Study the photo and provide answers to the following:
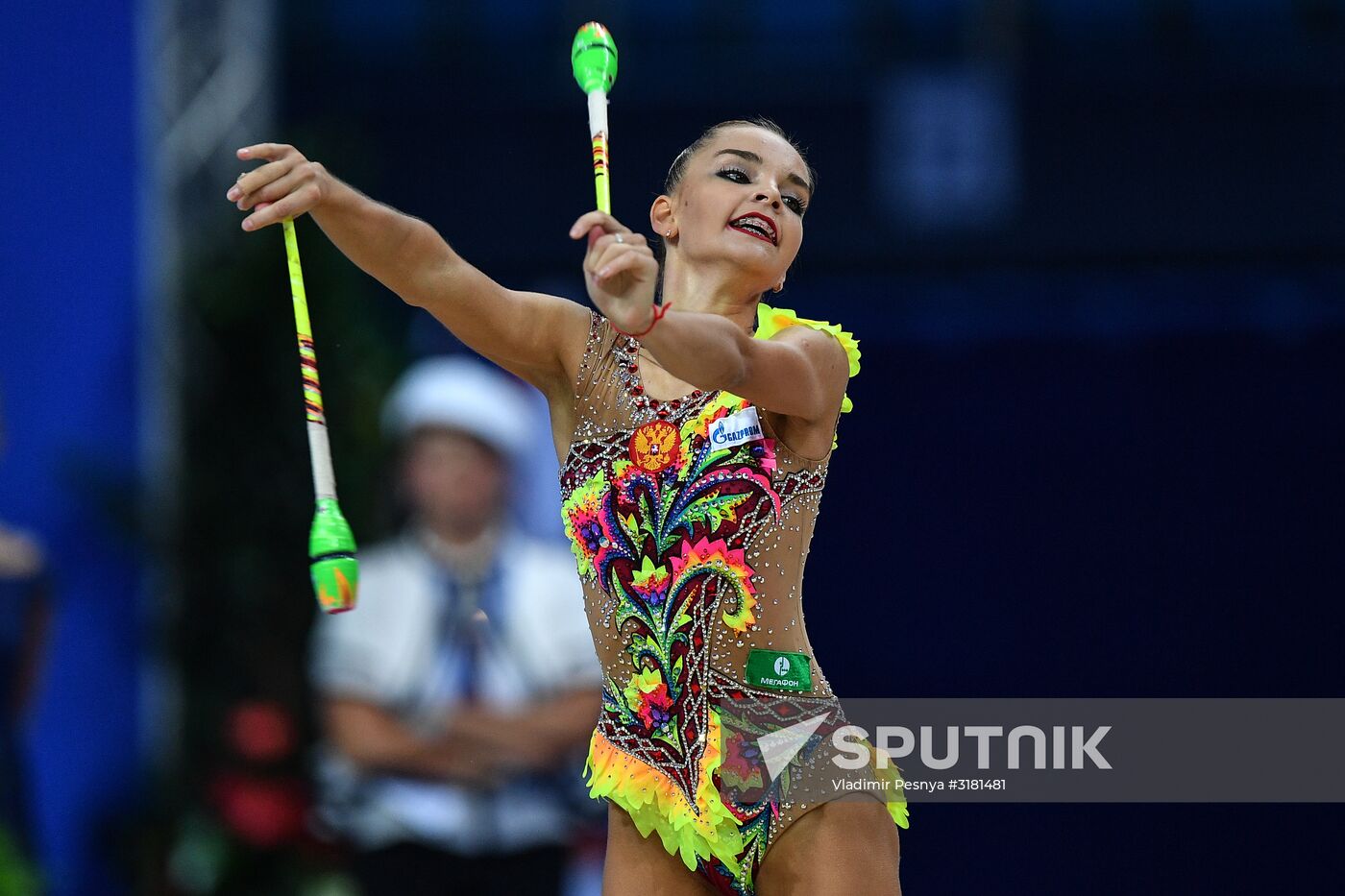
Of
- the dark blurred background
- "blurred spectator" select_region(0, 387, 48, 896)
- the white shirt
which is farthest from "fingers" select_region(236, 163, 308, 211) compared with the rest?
the dark blurred background

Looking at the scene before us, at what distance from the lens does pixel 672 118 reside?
6.50 metres

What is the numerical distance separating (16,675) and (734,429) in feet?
11.5

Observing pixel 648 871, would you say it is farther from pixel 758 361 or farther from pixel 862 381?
pixel 862 381

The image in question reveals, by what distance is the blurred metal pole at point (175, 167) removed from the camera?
6414mm

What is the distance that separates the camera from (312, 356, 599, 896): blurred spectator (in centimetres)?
424

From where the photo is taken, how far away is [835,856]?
2766mm

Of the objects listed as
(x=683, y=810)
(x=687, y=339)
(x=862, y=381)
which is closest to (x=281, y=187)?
(x=687, y=339)

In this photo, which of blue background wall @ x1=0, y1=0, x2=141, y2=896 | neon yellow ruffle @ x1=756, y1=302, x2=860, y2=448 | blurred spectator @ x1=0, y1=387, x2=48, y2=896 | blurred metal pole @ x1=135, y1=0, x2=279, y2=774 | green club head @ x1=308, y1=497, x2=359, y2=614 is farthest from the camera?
blurred metal pole @ x1=135, y1=0, x2=279, y2=774

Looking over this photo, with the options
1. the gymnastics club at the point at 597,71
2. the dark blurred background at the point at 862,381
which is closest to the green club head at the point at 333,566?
the gymnastics club at the point at 597,71

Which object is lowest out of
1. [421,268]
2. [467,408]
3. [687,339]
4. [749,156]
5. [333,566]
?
[333,566]

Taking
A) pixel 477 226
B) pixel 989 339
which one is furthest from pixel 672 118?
pixel 989 339

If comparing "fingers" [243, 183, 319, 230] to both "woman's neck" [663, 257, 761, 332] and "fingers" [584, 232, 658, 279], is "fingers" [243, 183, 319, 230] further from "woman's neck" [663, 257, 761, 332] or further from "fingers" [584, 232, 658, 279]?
"woman's neck" [663, 257, 761, 332]

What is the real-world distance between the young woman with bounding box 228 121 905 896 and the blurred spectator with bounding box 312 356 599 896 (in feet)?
4.41

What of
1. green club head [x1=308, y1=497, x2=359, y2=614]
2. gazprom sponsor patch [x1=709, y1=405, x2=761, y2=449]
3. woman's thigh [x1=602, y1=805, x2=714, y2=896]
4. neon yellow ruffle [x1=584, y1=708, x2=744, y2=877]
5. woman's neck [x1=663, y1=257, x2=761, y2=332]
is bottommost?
woman's thigh [x1=602, y1=805, x2=714, y2=896]
